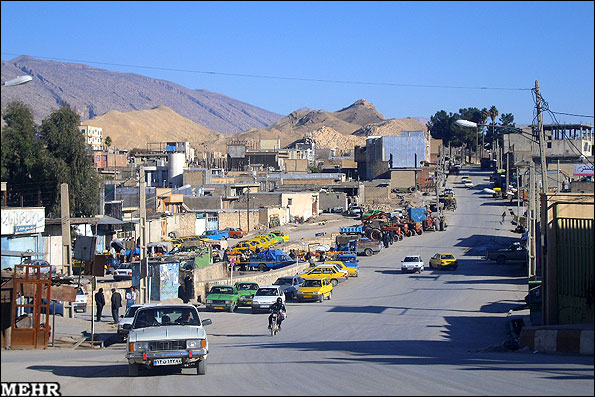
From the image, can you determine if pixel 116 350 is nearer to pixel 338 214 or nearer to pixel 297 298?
pixel 297 298

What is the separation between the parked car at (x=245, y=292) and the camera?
3155 centimetres

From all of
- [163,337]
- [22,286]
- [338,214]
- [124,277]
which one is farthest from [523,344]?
[338,214]

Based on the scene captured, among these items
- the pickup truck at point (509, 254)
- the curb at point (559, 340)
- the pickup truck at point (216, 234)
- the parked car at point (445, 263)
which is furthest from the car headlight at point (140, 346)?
the pickup truck at point (216, 234)

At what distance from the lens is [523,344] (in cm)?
1834

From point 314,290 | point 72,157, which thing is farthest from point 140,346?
point 72,157

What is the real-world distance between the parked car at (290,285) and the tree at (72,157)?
23.8 m

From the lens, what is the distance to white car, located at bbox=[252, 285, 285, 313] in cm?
2988

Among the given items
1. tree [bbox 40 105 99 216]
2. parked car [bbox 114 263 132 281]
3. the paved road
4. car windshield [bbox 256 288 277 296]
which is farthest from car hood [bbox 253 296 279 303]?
tree [bbox 40 105 99 216]

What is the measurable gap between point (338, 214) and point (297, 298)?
49.9 meters

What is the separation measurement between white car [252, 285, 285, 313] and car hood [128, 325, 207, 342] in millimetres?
16209

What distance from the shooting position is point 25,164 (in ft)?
171

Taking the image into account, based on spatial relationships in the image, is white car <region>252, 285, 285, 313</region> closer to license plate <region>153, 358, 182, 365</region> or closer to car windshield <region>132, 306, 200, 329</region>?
car windshield <region>132, 306, 200, 329</region>

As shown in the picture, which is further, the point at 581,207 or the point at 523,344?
the point at 581,207

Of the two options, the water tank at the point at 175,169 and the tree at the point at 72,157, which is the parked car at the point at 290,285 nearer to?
the tree at the point at 72,157
